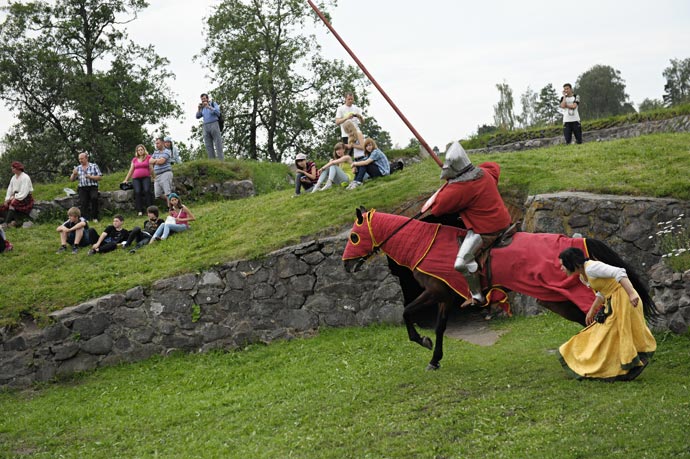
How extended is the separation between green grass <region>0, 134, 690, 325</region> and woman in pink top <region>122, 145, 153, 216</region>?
10.6ft

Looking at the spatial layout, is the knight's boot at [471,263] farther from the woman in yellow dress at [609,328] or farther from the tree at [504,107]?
the tree at [504,107]

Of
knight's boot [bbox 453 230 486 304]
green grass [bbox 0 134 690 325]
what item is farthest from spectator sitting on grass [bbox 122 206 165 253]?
knight's boot [bbox 453 230 486 304]

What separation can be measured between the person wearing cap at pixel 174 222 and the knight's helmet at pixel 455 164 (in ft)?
32.1

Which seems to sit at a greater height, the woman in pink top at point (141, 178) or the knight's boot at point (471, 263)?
the woman in pink top at point (141, 178)

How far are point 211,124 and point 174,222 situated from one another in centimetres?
629

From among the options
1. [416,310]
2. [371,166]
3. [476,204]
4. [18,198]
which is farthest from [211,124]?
[476,204]

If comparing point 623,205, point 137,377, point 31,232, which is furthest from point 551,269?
point 31,232

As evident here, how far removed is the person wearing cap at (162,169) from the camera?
21234 mm

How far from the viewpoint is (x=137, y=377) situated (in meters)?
13.8

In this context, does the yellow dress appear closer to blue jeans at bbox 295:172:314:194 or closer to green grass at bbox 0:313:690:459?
green grass at bbox 0:313:690:459

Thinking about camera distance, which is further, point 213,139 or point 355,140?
point 213,139

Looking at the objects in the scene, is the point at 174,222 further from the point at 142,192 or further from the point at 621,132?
the point at 621,132

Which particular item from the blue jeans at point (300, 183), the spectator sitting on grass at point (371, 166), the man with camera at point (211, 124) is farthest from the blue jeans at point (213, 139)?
the spectator sitting on grass at point (371, 166)

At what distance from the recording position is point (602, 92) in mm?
43875
